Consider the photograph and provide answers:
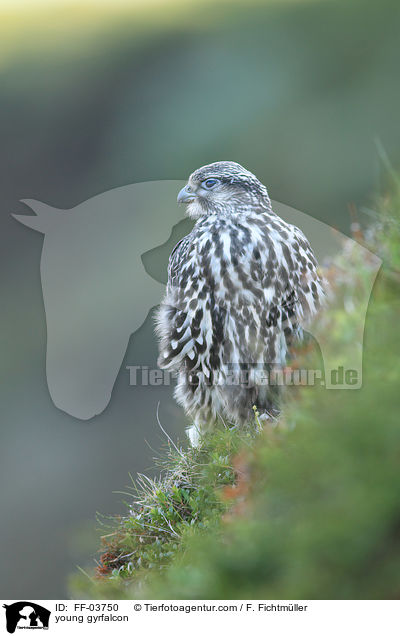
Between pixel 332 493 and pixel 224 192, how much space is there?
14.3 feet

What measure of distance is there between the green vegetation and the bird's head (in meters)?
2.74

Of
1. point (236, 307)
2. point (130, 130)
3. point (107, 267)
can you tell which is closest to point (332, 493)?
point (236, 307)

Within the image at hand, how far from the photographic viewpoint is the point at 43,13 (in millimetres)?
35688

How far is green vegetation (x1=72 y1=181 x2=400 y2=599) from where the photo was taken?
7.12 ft

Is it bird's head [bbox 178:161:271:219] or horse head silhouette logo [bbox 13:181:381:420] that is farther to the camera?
horse head silhouette logo [bbox 13:181:381:420]

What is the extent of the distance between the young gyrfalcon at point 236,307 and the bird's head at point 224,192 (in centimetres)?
3

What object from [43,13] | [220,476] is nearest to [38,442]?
[220,476]

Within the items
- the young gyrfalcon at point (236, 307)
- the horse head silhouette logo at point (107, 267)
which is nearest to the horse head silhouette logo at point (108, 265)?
the horse head silhouette logo at point (107, 267)

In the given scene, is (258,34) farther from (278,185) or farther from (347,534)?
(347,534)

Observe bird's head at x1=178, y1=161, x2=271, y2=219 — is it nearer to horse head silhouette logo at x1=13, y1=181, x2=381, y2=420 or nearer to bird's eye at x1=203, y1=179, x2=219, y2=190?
bird's eye at x1=203, y1=179, x2=219, y2=190

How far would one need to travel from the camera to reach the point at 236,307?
5.73 metres

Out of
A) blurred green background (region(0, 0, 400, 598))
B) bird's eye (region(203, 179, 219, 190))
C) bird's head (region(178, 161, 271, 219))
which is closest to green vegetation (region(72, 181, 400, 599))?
bird's head (region(178, 161, 271, 219))

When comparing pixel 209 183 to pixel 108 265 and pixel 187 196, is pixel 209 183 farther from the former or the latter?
pixel 108 265

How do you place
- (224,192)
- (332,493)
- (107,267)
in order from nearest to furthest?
(332,493), (224,192), (107,267)
